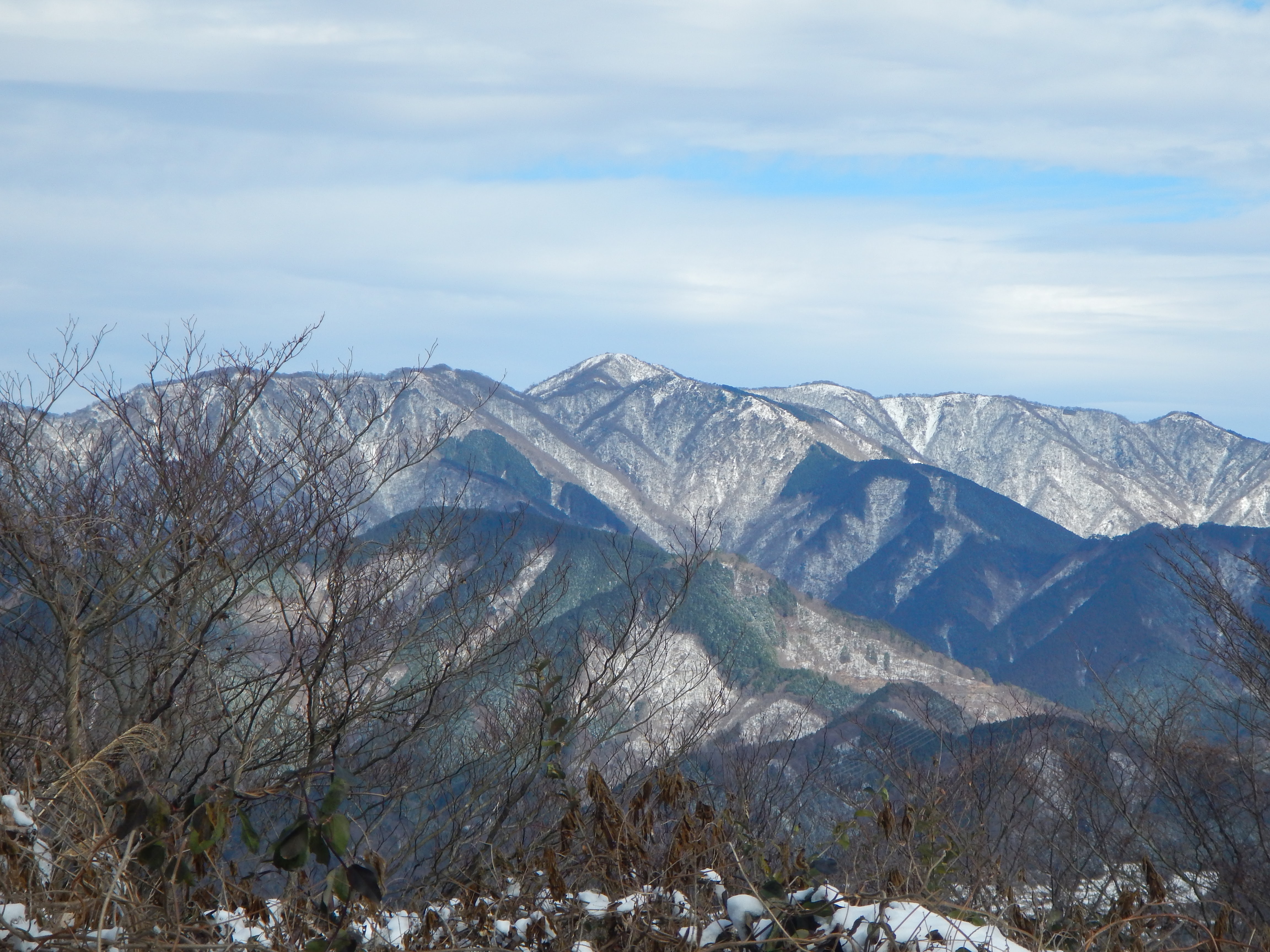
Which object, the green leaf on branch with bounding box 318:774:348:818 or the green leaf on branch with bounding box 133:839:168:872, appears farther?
the green leaf on branch with bounding box 133:839:168:872

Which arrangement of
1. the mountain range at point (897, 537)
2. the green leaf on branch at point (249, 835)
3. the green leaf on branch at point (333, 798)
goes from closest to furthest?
the green leaf on branch at point (333, 798) < the green leaf on branch at point (249, 835) < the mountain range at point (897, 537)

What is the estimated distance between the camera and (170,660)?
1148 cm

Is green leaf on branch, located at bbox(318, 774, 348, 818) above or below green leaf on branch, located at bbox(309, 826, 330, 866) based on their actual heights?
above

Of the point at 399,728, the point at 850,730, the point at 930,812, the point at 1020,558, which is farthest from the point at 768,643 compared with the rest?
the point at 1020,558

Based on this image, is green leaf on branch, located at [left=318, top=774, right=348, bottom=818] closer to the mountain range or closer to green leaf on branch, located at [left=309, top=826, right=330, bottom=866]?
green leaf on branch, located at [left=309, top=826, right=330, bottom=866]

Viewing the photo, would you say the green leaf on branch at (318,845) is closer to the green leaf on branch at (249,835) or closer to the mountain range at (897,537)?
the green leaf on branch at (249,835)

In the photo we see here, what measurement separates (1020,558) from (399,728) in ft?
579

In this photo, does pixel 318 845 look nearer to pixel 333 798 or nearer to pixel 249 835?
pixel 333 798

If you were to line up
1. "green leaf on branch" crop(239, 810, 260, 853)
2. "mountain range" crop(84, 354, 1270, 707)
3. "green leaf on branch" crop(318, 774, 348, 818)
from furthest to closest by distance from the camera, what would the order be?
"mountain range" crop(84, 354, 1270, 707) → "green leaf on branch" crop(239, 810, 260, 853) → "green leaf on branch" crop(318, 774, 348, 818)

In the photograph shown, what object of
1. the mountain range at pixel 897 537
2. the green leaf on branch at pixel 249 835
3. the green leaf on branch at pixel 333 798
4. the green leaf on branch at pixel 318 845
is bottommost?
the mountain range at pixel 897 537

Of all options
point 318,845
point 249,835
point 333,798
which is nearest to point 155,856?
point 249,835

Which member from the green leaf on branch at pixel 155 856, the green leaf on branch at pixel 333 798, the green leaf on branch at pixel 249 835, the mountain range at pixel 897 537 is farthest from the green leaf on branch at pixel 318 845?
the mountain range at pixel 897 537

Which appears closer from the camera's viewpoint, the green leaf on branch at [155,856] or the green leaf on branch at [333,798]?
the green leaf on branch at [333,798]

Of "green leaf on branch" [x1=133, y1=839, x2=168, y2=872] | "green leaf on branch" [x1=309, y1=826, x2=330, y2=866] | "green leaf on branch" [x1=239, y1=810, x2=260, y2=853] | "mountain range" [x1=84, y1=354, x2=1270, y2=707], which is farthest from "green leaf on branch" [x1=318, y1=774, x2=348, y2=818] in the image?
"mountain range" [x1=84, y1=354, x2=1270, y2=707]
